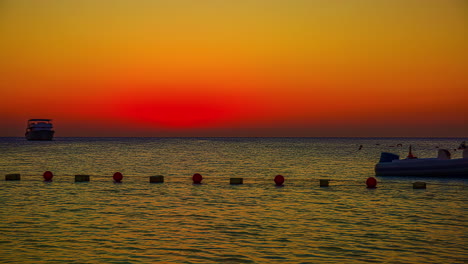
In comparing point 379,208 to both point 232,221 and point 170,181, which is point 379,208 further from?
point 170,181

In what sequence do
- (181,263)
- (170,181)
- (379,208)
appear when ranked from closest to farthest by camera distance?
1. (181,263)
2. (379,208)
3. (170,181)

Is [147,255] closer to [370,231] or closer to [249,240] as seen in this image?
[249,240]

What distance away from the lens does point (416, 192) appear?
33.6 m

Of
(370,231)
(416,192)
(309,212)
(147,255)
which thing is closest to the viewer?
(147,255)

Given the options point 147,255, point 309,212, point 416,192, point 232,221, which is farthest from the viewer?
point 416,192

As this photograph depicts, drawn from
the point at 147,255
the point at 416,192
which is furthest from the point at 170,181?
the point at 147,255

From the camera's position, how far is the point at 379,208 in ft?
85.3

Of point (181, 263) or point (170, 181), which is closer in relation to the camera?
point (181, 263)

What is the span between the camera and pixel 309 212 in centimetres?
2434

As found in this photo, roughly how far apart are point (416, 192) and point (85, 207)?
2095 centimetres

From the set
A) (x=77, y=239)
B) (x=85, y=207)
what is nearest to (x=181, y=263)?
(x=77, y=239)

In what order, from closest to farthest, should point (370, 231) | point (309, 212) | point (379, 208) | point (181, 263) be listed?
1. point (181, 263)
2. point (370, 231)
3. point (309, 212)
4. point (379, 208)

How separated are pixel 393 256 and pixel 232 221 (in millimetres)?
7969

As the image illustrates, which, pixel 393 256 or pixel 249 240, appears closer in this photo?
pixel 393 256
